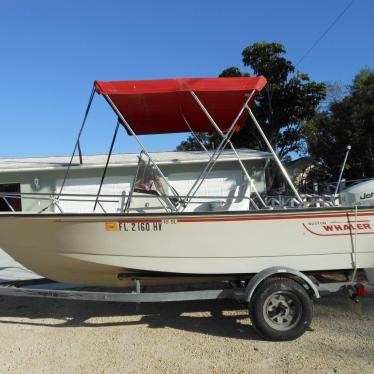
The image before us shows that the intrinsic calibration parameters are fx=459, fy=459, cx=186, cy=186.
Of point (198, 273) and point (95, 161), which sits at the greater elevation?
point (95, 161)

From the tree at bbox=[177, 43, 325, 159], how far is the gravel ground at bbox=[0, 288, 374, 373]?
1658cm

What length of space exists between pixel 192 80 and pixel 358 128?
17783 millimetres

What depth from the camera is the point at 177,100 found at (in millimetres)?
5734

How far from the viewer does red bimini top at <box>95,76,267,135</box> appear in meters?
5.21

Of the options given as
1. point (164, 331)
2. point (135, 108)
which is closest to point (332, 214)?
point (164, 331)

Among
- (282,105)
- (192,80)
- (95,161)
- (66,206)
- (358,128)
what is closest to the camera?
(192,80)

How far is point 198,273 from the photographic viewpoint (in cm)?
505

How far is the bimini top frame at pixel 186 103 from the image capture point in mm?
5215

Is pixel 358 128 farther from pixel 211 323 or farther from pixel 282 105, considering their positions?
pixel 211 323

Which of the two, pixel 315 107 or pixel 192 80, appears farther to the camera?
pixel 315 107

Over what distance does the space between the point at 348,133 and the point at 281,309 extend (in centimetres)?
1822

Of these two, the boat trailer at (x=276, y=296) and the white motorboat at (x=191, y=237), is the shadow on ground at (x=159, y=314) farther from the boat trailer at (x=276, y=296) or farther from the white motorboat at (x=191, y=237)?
the white motorboat at (x=191, y=237)

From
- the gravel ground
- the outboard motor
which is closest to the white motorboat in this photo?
the outboard motor

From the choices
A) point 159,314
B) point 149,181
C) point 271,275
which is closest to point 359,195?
point 271,275
